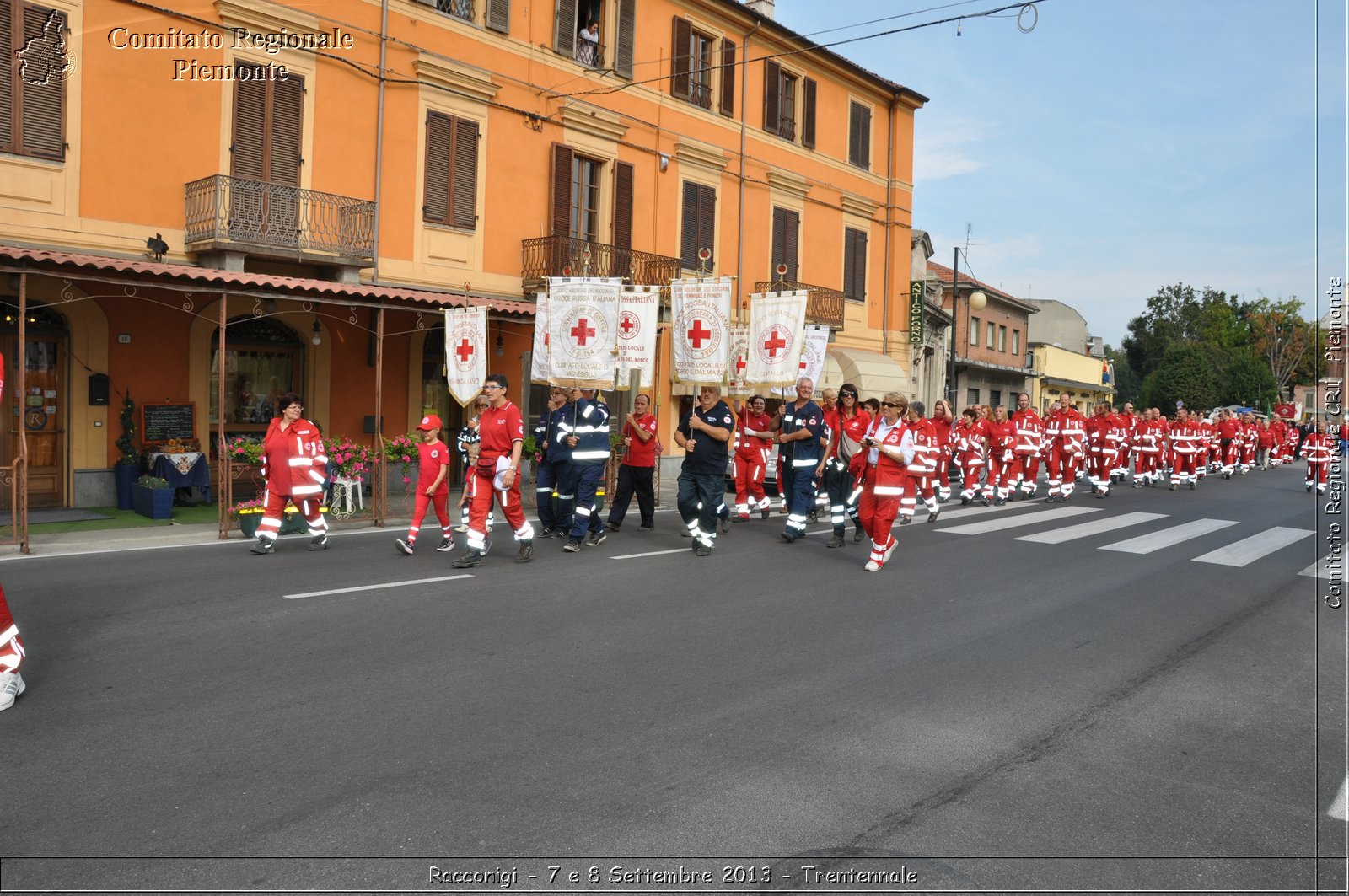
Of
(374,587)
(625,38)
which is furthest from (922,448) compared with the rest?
(625,38)

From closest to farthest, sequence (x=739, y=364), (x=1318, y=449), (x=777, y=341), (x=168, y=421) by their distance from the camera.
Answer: (x=777, y=341) < (x=168, y=421) < (x=739, y=364) < (x=1318, y=449)

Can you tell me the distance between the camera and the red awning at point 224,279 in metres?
11.1

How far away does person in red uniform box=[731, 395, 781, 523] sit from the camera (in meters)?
14.9

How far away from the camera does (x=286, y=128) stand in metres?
16.6

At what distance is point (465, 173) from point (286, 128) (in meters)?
3.61

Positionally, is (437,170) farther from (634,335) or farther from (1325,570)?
(1325,570)

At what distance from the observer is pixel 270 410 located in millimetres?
17156

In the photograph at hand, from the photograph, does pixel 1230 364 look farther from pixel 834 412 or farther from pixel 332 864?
pixel 332 864

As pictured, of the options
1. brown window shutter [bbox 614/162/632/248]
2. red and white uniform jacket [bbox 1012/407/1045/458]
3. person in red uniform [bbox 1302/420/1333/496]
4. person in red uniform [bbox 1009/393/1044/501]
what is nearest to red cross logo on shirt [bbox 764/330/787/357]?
person in red uniform [bbox 1009/393/1044/501]

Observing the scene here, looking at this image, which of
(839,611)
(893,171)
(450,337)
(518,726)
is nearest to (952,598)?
(839,611)

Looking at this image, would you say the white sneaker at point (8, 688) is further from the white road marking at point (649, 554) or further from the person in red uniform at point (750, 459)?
the person in red uniform at point (750, 459)

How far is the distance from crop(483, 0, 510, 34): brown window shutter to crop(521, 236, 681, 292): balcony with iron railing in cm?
409

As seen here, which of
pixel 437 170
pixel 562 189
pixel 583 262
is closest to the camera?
pixel 437 170

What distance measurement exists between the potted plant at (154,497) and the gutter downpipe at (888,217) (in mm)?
22320
